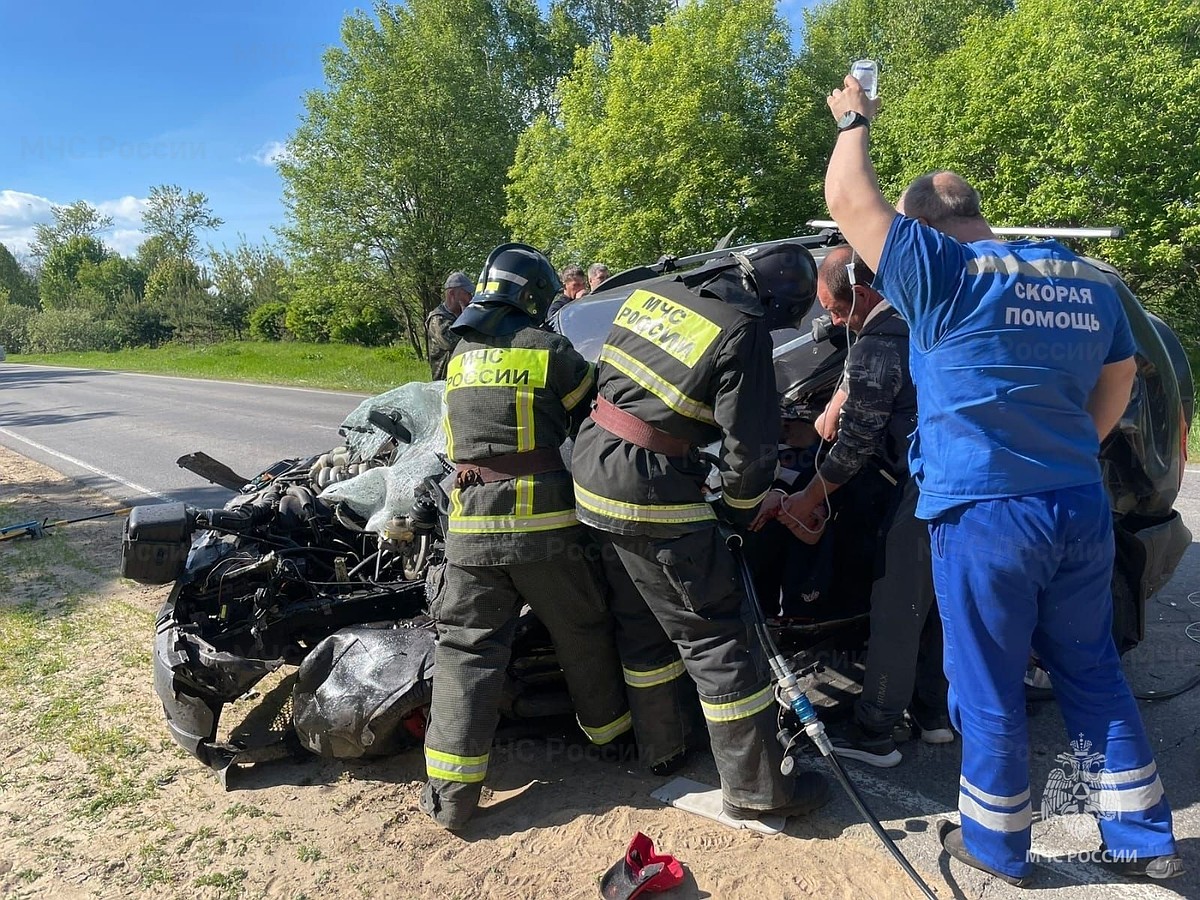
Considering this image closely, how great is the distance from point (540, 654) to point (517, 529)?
64cm

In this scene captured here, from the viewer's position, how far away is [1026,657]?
225 cm

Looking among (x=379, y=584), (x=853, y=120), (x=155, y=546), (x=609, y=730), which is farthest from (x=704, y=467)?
(x=155, y=546)

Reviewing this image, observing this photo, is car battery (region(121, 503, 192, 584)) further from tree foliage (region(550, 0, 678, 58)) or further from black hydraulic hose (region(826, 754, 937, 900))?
tree foliage (region(550, 0, 678, 58))

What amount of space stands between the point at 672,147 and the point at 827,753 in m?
18.2

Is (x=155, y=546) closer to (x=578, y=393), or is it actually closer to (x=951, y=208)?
(x=578, y=393)

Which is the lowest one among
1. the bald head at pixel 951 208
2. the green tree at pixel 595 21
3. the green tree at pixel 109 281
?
the bald head at pixel 951 208

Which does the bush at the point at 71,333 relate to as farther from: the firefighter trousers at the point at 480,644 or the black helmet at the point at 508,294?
the firefighter trousers at the point at 480,644

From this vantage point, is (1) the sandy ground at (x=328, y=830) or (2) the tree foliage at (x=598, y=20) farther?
(2) the tree foliage at (x=598, y=20)

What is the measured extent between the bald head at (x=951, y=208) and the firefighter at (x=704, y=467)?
472 millimetres

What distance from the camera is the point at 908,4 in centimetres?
2764

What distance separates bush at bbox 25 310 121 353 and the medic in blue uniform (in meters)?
52.2

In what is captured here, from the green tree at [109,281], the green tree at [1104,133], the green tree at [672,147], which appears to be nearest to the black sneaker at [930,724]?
the green tree at [1104,133]

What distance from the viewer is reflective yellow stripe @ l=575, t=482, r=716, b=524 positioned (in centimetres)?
262

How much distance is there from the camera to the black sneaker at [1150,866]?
2.21m
